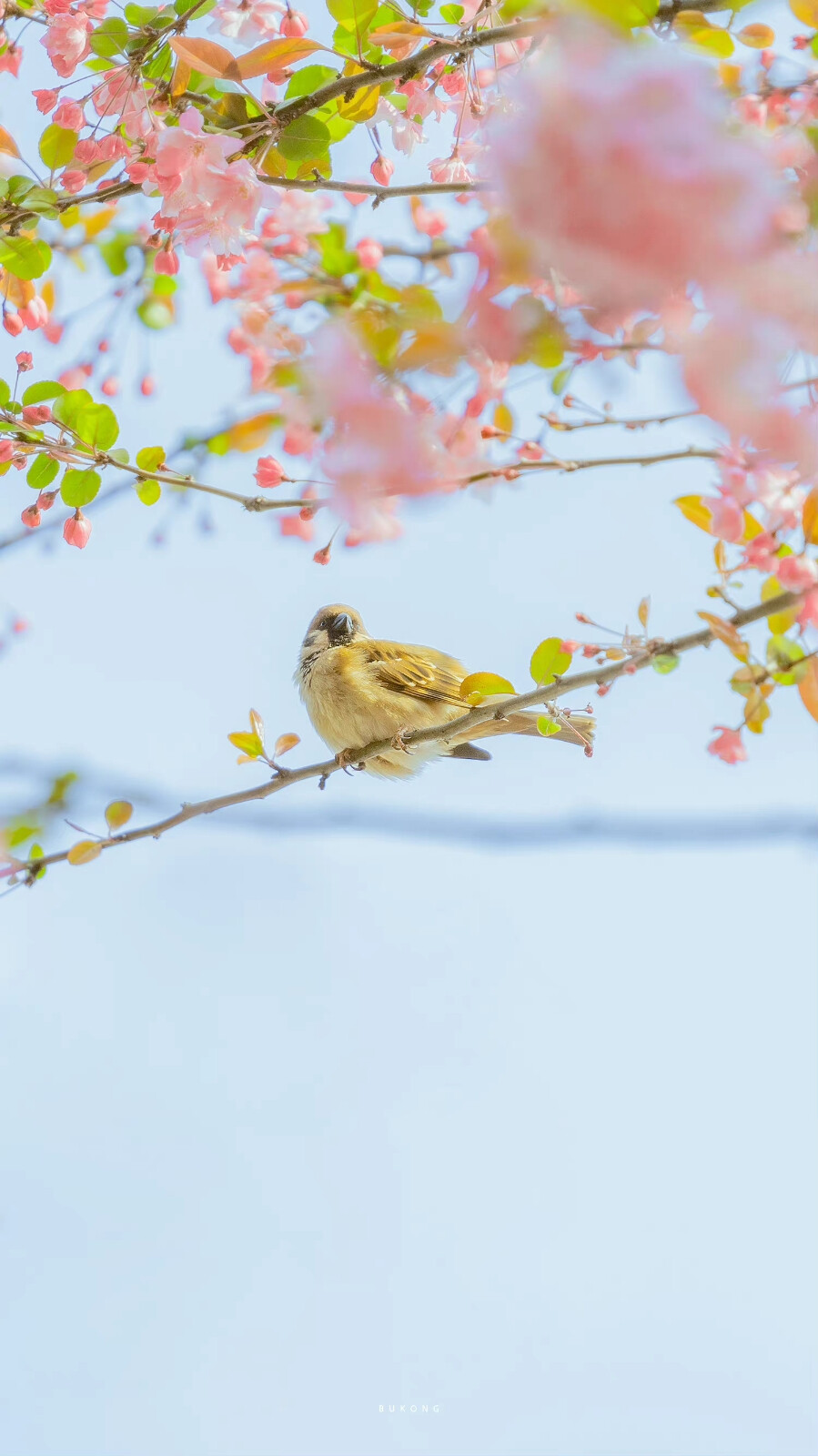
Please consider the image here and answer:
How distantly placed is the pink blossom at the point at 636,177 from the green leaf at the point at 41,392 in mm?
1650

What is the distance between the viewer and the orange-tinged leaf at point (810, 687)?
167 cm

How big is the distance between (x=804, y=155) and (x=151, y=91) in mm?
1460

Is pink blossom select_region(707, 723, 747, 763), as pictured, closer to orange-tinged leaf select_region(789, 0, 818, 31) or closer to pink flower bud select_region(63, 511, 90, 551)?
orange-tinged leaf select_region(789, 0, 818, 31)

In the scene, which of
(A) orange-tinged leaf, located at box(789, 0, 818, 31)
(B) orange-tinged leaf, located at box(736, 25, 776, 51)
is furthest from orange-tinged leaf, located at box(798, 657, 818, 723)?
(B) orange-tinged leaf, located at box(736, 25, 776, 51)

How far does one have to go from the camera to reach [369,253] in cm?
236

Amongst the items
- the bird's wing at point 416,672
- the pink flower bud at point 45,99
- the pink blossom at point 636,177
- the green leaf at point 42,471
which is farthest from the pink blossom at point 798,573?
the bird's wing at point 416,672

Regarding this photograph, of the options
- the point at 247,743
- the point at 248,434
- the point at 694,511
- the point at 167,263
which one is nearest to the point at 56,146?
the point at 167,263

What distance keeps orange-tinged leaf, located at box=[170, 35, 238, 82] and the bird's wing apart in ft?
7.34

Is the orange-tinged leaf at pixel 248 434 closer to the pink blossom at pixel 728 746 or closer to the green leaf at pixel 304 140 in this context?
the green leaf at pixel 304 140

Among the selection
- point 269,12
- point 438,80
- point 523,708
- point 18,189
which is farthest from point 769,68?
point 18,189

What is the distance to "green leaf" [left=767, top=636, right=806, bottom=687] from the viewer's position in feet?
5.47

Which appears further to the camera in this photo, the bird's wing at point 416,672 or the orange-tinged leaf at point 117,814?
the bird's wing at point 416,672

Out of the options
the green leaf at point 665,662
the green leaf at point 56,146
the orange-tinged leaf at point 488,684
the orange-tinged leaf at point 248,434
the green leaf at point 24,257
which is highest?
the green leaf at point 56,146

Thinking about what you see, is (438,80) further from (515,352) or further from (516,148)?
(516,148)
